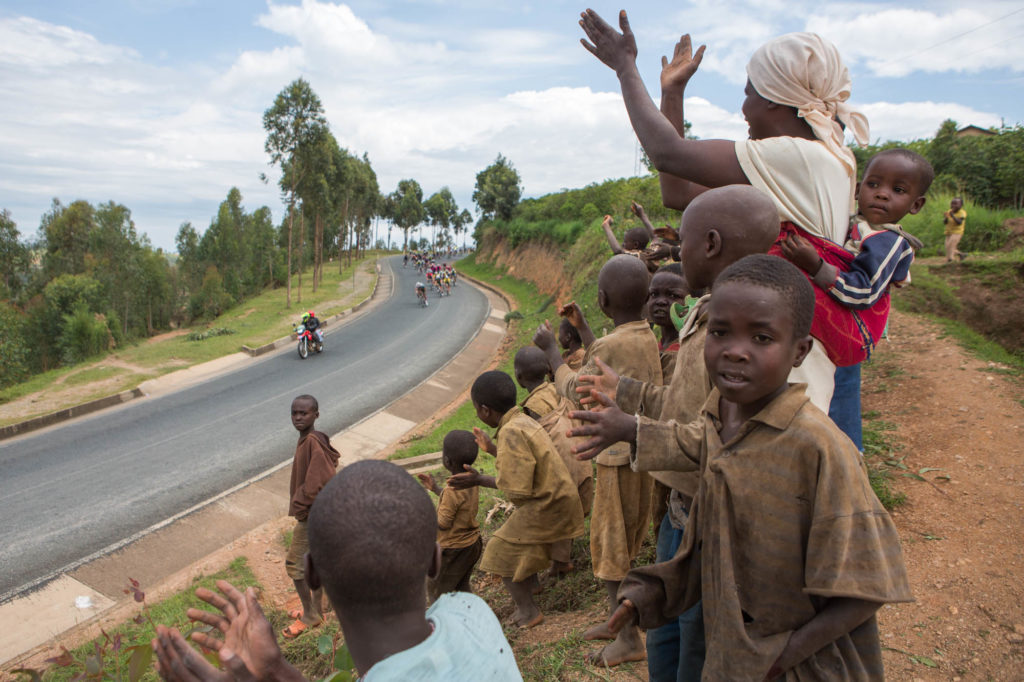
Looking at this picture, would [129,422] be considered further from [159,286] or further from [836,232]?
[159,286]

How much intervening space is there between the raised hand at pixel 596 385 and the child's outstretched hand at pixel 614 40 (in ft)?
3.77

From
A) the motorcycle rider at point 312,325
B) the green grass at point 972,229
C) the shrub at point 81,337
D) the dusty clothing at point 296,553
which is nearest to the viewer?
the dusty clothing at point 296,553

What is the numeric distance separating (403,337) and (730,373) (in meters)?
20.9

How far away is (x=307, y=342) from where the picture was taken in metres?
18.9

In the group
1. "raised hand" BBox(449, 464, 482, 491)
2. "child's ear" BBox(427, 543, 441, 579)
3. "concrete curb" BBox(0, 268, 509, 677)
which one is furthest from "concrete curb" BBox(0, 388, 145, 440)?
"child's ear" BBox(427, 543, 441, 579)

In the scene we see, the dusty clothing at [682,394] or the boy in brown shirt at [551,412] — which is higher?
the dusty clothing at [682,394]

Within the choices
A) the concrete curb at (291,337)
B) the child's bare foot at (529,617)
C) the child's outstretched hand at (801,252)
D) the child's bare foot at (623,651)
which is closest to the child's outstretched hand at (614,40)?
the child's outstretched hand at (801,252)

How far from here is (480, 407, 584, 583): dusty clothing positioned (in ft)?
12.0

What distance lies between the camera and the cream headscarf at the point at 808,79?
2.06 meters

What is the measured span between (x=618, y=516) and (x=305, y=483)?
8.62 ft

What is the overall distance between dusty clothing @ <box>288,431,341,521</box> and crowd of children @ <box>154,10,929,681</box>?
8.16ft

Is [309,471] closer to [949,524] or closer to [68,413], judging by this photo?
[949,524]

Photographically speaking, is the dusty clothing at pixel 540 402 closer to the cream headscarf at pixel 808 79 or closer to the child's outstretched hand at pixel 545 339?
the child's outstretched hand at pixel 545 339

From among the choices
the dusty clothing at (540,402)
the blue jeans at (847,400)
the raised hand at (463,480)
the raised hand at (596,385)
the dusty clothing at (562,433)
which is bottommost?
the raised hand at (463,480)
